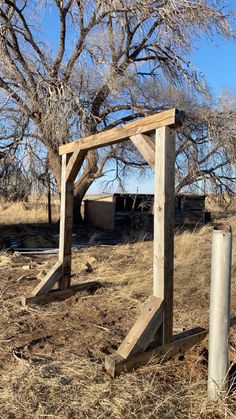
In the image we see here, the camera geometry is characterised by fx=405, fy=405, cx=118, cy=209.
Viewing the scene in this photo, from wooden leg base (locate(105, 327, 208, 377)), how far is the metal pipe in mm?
747

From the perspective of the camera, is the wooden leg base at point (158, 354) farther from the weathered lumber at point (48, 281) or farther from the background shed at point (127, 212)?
the background shed at point (127, 212)

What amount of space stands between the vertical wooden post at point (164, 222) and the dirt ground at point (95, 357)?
1.59ft

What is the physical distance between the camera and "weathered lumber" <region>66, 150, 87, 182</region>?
18.6 ft

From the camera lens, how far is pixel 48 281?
5703 mm

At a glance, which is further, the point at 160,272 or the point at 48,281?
the point at 48,281

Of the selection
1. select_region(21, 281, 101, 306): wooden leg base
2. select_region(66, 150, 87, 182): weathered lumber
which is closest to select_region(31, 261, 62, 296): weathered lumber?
select_region(21, 281, 101, 306): wooden leg base

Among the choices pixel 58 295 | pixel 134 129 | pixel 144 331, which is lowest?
pixel 58 295

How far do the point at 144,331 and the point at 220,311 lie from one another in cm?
91

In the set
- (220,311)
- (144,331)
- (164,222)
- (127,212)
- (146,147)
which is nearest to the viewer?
Result: (220,311)

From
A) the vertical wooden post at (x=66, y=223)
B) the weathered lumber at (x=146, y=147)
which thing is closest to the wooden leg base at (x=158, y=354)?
the weathered lumber at (x=146, y=147)

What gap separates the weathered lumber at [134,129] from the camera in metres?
3.78

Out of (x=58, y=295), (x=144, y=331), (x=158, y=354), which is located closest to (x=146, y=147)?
(x=144, y=331)

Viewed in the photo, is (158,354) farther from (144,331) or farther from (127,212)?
(127,212)

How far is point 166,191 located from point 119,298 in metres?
2.40
